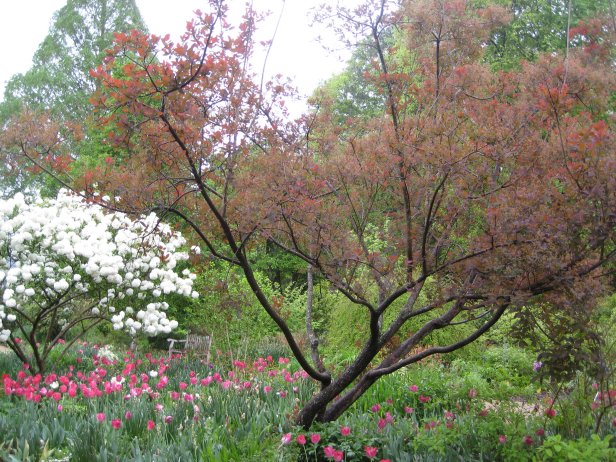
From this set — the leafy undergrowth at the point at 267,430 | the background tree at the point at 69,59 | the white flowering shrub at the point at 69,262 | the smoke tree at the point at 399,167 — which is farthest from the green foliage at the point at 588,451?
the background tree at the point at 69,59

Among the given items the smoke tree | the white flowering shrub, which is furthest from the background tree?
the smoke tree

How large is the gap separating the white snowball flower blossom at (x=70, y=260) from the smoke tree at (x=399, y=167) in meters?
1.88

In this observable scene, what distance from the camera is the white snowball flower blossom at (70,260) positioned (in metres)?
5.67

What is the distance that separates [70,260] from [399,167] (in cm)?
398

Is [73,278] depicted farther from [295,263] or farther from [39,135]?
[295,263]

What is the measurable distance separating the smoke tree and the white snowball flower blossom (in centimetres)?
188

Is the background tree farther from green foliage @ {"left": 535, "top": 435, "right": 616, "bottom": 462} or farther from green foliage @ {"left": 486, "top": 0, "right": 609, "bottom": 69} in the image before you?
green foliage @ {"left": 535, "top": 435, "right": 616, "bottom": 462}

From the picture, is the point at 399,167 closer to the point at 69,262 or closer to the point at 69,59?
the point at 69,262

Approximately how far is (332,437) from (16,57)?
807 inches

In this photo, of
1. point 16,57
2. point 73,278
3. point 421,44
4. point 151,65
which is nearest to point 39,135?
point 151,65

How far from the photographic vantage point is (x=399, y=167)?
3.76 meters

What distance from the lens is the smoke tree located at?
2.92 metres

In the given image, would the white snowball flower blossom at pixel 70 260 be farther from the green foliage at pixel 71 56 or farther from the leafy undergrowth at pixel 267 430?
the green foliage at pixel 71 56

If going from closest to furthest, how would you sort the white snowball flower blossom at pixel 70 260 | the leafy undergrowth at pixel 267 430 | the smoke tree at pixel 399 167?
the smoke tree at pixel 399 167 → the leafy undergrowth at pixel 267 430 → the white snowball flower blossom at pixel 70 260
